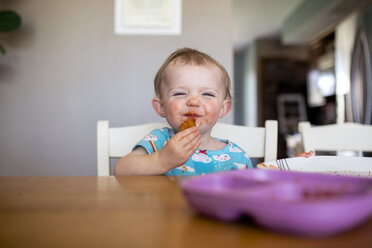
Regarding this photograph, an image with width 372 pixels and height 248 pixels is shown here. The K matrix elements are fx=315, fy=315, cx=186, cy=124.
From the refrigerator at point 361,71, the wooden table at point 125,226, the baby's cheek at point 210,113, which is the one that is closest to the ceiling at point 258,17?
the refrigerator at point 361,71

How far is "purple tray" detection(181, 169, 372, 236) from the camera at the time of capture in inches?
10.0

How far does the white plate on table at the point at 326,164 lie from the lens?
656 millimetres

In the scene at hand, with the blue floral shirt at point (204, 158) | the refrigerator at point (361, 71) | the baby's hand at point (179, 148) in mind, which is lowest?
the blue floral shirt at point (204, 158)

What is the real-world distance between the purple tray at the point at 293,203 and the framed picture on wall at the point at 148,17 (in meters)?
1.95

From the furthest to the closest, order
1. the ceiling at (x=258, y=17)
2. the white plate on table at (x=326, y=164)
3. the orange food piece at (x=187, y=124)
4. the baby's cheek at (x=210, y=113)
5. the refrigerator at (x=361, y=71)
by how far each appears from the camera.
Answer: the ceiling at (x=258, y=17)
the refrigerator at (x=361, y=71)
the baby's cheek at (x=210, y=113)
the orange food piece at (x=187, y=124)
the white plate on table at (x=326, y=164)

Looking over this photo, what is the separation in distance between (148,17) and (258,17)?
4545 millimetres

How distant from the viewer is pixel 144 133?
1125mm

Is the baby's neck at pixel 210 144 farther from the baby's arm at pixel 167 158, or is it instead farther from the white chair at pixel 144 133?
the baby's arm at pixel 167 158

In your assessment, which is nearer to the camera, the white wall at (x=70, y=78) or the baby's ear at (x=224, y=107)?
the baby's ear at (x=224, y=107)

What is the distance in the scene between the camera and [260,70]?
7672 millimetres

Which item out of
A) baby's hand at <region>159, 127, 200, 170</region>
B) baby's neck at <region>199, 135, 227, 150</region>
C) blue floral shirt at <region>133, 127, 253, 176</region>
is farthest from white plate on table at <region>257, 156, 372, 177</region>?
baby's neck at <region>199, 135, 227, 150</region>

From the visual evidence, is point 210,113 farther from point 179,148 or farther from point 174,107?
point 179,148

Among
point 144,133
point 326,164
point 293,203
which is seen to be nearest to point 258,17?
point 144,133

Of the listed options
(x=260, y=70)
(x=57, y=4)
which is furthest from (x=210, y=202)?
(x=260, y=70)
